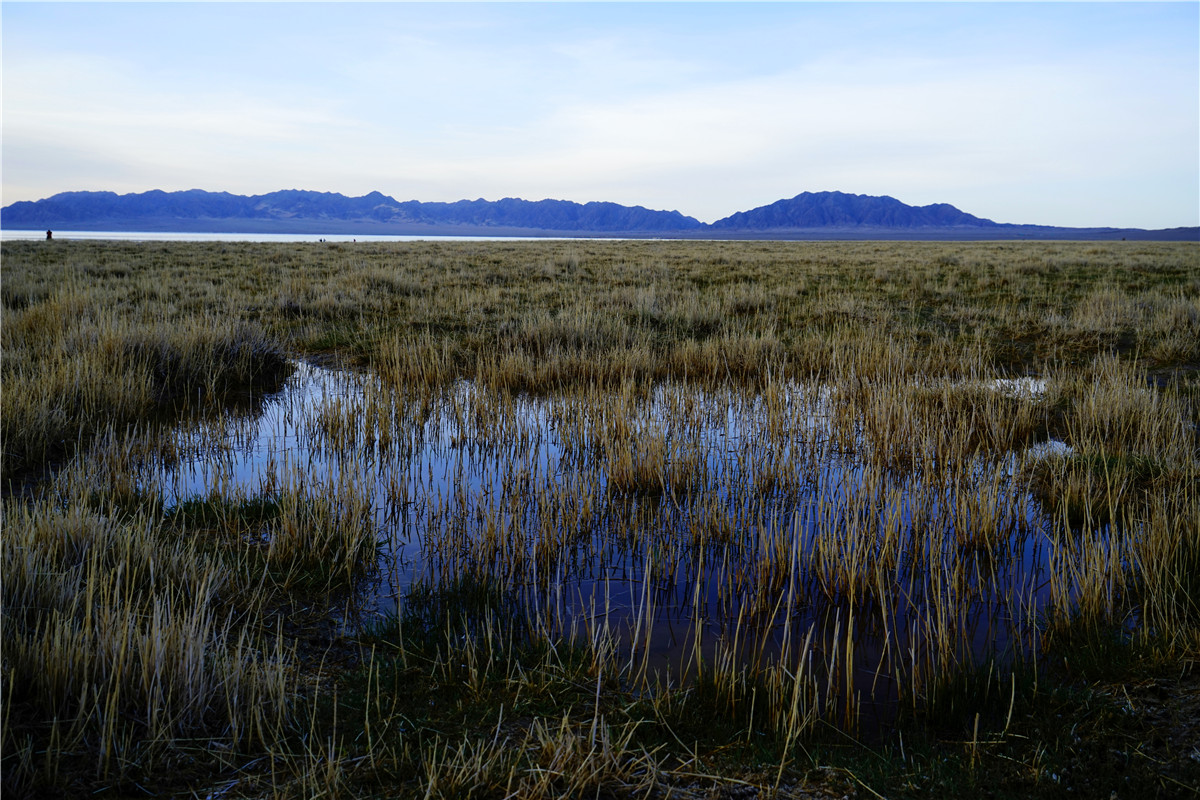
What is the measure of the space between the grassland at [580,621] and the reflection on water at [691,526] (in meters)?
0.04

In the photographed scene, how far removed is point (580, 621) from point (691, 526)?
1279mm

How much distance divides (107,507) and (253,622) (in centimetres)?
210

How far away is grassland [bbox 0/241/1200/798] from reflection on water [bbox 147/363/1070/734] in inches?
1.6

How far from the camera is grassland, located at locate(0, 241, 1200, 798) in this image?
2457mm

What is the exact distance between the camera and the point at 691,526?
4680 millimetres

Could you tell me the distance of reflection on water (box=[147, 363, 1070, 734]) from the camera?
3510 mm

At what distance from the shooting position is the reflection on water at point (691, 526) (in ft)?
11.5

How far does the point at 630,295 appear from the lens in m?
16.8

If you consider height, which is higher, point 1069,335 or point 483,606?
point 1069,335

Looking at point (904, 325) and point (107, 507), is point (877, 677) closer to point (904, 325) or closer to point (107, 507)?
point (107, 507)

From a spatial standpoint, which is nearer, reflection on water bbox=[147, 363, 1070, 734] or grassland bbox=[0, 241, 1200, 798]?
grassland bbox=[0, 241, 1200, 798]

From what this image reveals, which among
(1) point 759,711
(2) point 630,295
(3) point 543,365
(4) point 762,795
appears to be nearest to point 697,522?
(1) point 759,711

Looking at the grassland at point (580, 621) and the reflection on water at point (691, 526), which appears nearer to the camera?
the grassland at point (580, 621)

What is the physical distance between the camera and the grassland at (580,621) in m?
2.46
